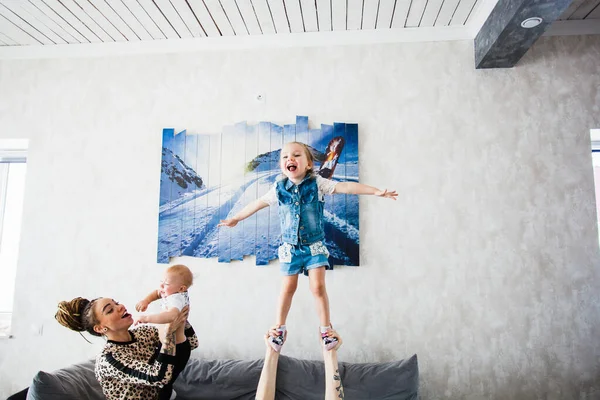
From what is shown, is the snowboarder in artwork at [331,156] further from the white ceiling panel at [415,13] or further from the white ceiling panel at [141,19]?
the white ceiling panel at [141,19]

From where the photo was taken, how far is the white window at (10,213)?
3156 mm

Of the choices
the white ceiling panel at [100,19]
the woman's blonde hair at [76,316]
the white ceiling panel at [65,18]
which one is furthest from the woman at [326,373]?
the white ceiling panel at [65,18]

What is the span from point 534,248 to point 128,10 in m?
2.93

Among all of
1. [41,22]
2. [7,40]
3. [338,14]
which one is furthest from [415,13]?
[7,40]

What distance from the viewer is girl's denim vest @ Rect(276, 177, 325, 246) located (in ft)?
5.67

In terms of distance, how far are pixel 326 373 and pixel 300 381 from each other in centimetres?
49

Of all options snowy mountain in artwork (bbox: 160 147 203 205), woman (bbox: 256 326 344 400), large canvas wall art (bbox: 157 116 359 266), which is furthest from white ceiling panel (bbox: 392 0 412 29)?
woman (bbox: 256 326 344 400)

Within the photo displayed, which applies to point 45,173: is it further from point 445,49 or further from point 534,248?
point 534,248

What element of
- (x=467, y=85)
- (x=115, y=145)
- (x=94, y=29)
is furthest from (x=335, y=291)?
(x=94, y=29)

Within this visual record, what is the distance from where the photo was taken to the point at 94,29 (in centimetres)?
265

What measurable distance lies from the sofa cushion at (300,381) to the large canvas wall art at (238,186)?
62 centimetres

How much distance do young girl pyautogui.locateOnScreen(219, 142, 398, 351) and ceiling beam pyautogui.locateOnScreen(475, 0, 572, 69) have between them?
1218 mm

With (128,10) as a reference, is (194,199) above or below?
below

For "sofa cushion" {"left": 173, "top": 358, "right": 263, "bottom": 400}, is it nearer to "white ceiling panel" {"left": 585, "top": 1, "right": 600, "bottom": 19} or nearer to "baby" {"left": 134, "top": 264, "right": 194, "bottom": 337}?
"baby" {"left": 134, "top": 264, "right": 194, "bottom": 337}
